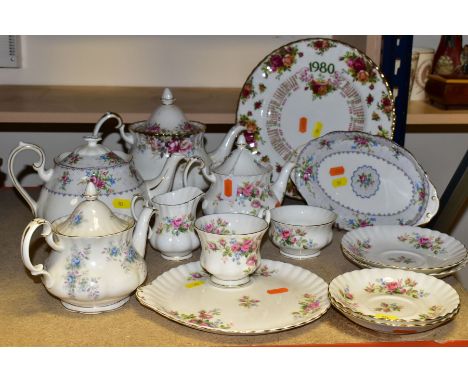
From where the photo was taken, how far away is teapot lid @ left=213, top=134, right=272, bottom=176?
129 cm

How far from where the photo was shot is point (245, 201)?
4.19ft

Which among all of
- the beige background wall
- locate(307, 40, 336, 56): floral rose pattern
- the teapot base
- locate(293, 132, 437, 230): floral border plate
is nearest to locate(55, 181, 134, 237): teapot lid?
the teapot base

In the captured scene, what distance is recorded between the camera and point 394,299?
107 centimetres

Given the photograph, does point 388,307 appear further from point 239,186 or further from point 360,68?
point 360,68

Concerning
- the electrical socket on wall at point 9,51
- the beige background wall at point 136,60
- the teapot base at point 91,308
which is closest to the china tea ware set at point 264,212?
the teapot base at point 91,308

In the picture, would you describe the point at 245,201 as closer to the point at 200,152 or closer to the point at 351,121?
the point at 200,152

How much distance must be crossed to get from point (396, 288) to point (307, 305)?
16cm

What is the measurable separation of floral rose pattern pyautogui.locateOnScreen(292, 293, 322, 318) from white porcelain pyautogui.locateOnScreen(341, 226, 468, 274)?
0.46 feet

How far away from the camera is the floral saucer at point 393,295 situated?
1015mm

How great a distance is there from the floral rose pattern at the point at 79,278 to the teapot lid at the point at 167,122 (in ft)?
1.36

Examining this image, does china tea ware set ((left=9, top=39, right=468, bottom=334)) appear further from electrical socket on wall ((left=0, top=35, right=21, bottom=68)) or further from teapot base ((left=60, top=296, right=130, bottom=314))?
electrical socket on wall ((left=0, top=35, right=21, bottom=68))

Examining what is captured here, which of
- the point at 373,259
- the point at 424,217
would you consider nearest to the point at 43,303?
the point at 373,259

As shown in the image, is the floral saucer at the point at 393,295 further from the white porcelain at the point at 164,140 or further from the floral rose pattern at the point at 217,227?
the white porcelain at the point at 164,140

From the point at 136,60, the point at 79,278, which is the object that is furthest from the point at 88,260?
the point at 136,60
